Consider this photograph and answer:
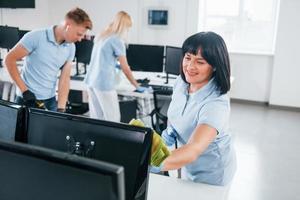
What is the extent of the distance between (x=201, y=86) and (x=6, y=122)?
851 millimetres

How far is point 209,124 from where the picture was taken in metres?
1.35

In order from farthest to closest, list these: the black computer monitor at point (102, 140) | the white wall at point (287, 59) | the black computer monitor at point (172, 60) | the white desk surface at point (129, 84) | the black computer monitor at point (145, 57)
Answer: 1. the white wall at point (287, 59)
2. the black computer monitor at point (145, 57)
3. the black computer monitor at point (172, 60)
4. the white desk surface at point (129, 84)
5. the black computer monitor at point (102, 140)

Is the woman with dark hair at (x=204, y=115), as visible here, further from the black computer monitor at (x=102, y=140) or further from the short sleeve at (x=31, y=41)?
the short sleeve at (x=31, y=41)

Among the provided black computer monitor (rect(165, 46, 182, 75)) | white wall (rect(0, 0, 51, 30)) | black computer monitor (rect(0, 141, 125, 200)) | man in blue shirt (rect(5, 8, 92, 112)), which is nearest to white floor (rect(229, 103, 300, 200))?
black computer monitor (rect(165, 46, 182, 75))

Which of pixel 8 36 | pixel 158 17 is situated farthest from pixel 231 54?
pixel 8 36

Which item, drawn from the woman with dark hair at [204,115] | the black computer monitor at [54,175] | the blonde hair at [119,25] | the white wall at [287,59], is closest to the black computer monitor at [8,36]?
the blonde hair at [119,25]

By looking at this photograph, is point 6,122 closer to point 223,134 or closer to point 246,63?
point 223,134

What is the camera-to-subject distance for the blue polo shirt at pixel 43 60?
7.95 feet

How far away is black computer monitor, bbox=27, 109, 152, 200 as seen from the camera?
88 centimetres

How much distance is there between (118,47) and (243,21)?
3.20 m

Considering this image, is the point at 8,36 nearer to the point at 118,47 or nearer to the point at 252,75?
the point at 118,47

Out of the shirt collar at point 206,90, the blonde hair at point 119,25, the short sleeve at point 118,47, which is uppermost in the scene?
the blonde hair at point 119,25

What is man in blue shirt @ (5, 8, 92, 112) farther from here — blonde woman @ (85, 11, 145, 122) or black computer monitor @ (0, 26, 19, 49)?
black computer monitor @ (0, 26, 19, 49)

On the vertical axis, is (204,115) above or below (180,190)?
above
